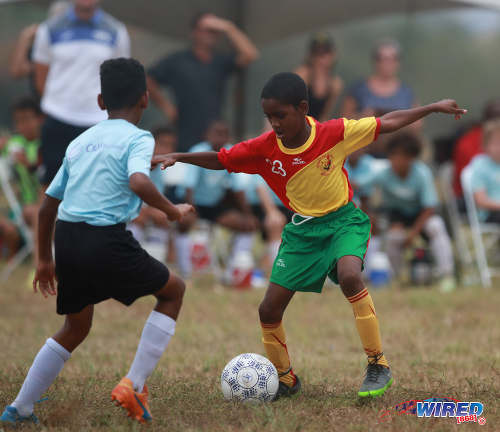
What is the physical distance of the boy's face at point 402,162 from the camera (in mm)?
8695

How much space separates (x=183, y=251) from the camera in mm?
8602

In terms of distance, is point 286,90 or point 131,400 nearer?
point 131,400

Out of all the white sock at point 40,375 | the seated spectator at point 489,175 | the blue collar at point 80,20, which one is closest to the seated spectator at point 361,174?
the seated spectator at point 489,175

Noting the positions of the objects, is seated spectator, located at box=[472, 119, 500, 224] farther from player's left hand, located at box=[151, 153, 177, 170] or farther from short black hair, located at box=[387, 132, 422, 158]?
player's left hand, located at box=[151, 153, 177, 170]

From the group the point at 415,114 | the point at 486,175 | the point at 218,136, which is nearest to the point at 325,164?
the point at 415,114

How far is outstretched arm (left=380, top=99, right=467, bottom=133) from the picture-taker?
3975 mm

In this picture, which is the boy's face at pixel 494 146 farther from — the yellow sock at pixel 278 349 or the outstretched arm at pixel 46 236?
the outstretched arm at pixel 46 236

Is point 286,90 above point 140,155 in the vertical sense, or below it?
above

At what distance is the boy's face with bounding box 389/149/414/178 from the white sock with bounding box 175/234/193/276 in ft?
7.96

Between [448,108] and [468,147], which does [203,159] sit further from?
[468,147]

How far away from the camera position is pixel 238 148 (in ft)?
13.9

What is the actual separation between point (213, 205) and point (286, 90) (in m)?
4.89

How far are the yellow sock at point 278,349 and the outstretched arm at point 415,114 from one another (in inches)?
47.2

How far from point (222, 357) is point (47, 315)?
7.01 ft
